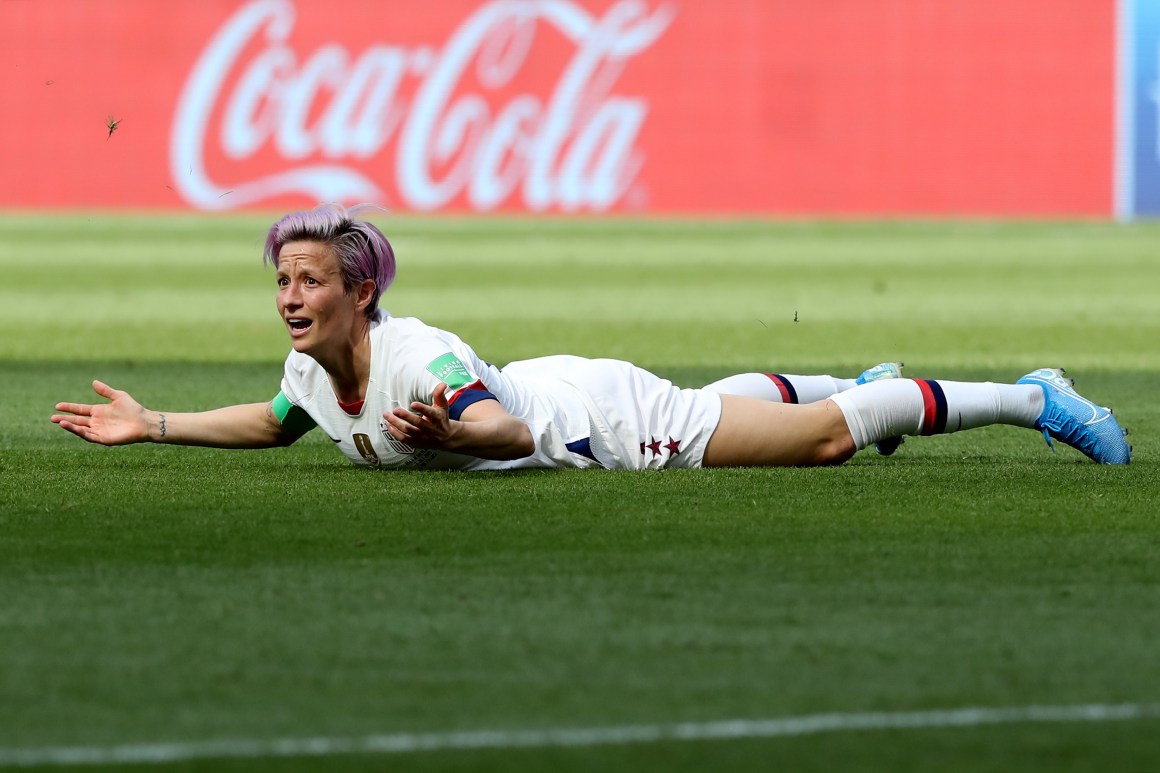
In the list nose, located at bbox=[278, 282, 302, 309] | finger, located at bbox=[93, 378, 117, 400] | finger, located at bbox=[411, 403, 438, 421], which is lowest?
finger, located at bbox=[411, 403, 438, 421]

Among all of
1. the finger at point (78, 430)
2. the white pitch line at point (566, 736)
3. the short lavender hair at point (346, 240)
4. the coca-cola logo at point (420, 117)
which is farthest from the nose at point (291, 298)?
the coca-cola logo at point (420, 117)

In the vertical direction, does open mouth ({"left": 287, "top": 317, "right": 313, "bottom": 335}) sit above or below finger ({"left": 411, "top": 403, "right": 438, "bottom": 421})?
above

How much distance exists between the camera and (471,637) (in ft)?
12.8

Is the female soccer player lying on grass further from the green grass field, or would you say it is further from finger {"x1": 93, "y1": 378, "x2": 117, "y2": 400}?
the green grass field

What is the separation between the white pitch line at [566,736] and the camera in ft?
10.3

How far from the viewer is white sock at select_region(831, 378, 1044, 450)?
6094 mm

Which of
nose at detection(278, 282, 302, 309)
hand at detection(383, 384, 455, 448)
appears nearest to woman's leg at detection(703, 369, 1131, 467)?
hand at detection(383, 384, 455, 448)

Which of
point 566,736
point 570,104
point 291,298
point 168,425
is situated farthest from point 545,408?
point 570,104

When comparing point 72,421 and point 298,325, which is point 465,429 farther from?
point 72,421

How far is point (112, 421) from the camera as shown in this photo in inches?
236

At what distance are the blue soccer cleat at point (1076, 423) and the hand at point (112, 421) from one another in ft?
9.16

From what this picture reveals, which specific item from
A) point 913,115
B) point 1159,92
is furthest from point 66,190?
point 1159,92

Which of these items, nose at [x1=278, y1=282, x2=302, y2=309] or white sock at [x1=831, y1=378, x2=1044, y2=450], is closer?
nose at [x1=278, y1=282, x2=302, y2=309]

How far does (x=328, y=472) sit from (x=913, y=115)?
2239cm
